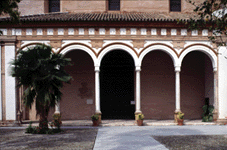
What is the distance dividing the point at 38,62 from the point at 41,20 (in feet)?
12.4

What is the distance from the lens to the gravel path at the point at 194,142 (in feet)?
23.5

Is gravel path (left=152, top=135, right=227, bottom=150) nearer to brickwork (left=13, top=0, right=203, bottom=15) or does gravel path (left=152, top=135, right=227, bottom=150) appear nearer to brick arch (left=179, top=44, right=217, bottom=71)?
brick arch (left=179, top=44, right=217, bottom=71)

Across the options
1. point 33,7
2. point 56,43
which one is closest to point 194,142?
point 56,43

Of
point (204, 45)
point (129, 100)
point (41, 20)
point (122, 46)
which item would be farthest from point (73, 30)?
point (204, 45)

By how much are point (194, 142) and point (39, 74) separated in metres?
6.14

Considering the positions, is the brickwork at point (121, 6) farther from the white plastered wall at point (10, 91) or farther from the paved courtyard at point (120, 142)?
the paved courtyard at point (120, 142)

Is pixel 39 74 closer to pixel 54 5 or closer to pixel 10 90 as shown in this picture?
pixel 10 90

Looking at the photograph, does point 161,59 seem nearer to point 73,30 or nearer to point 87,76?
point 87,76

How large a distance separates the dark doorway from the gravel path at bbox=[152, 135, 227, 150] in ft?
19.0

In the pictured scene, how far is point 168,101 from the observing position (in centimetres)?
1462

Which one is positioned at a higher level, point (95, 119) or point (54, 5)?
point (54, 5)

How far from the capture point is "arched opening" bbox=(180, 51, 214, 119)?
14.6 m

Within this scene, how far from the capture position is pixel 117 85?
14.7m

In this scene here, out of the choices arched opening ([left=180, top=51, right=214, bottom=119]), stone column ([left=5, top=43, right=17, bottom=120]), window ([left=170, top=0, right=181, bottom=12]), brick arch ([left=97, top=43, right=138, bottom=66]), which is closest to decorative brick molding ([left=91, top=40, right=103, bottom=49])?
brick arch ([left=97, top=43, right=138, bottom=66])
